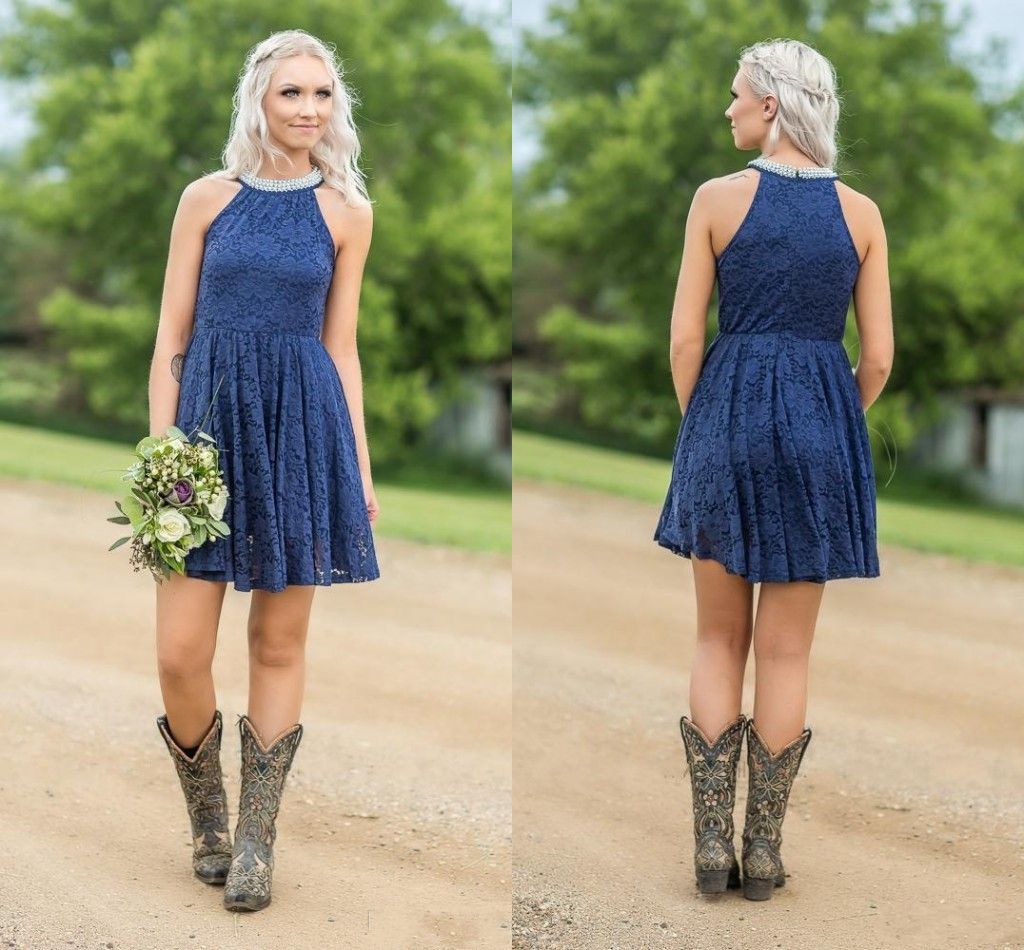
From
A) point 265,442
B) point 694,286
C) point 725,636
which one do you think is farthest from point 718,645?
point 265,442

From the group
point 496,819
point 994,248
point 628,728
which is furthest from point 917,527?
point 496,819

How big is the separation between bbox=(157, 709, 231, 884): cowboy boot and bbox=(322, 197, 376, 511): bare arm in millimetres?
627

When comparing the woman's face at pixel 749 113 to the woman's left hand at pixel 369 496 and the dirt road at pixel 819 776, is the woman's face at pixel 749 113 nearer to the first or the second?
the woman's left hand at pixel 369 496

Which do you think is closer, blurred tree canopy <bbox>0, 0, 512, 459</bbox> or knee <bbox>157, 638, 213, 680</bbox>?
knee <bbox>157, 638, 213, 680</bbox>

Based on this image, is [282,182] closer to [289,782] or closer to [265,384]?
[265,384]

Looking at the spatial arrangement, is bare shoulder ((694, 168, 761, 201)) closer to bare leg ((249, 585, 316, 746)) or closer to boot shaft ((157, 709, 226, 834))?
bare leg ((249, 585, 316, 746))

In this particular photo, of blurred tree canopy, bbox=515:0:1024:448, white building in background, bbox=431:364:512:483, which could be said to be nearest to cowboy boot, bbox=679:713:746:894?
blurred tree canopy, bbox=515:0:1024:448

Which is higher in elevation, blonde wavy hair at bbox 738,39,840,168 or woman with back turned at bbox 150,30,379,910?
blonde wavy hair at bbox 738,39,840,168

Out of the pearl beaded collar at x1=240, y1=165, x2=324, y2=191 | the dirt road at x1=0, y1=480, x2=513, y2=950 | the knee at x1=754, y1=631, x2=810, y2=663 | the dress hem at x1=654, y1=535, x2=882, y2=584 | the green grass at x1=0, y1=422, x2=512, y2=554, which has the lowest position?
the dirt road at x1=0, y1=480, x2=513, y2=950

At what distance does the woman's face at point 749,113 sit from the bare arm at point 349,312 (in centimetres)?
76

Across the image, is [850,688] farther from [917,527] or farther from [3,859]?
[917,527]

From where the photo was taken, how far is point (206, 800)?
300 cm

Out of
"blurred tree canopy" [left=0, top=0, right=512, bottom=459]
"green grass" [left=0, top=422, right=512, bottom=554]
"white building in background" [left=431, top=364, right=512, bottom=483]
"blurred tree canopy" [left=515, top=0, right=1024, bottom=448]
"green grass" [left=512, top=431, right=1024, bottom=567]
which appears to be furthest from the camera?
"white building in background" [left=431, top=364, right=512, bottom=483]

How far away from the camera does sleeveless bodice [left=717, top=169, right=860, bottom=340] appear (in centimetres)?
279
